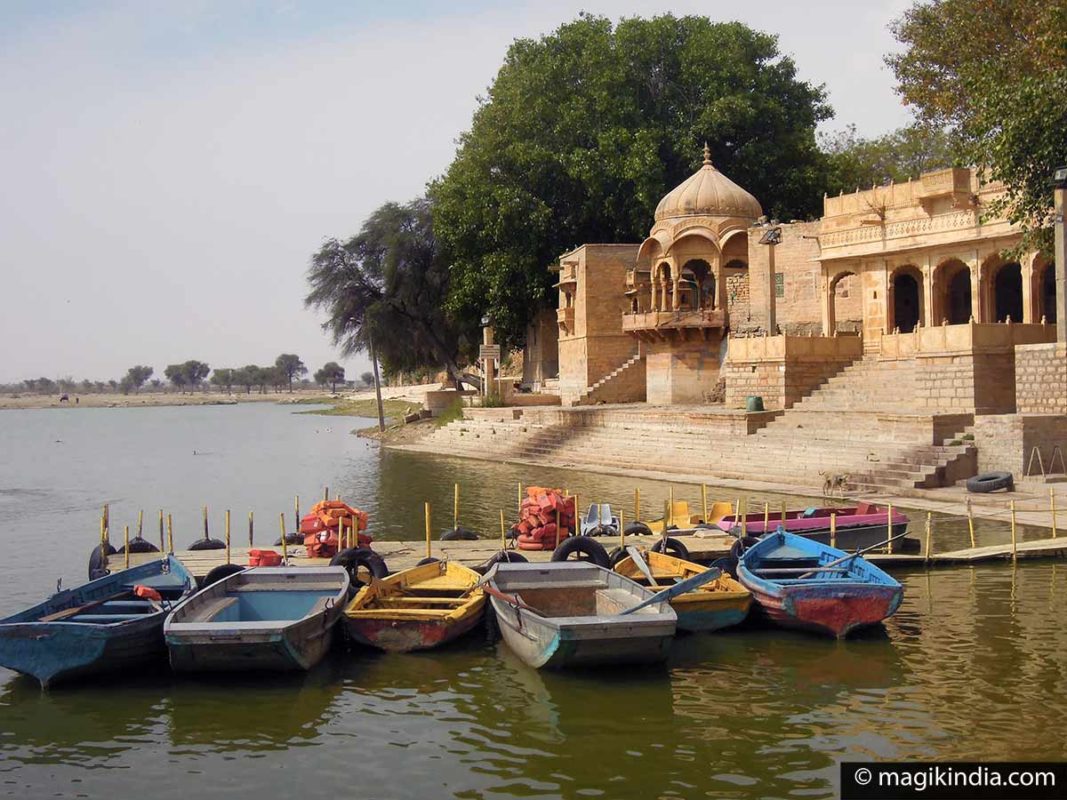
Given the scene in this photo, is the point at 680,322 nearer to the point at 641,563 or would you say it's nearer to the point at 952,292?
the point at 952,292

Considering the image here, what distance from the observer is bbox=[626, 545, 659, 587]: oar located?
1287 centimetres

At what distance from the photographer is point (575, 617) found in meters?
11.5

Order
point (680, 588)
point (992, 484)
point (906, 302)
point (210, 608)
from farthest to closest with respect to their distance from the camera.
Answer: point (906, 302), point (992, 484), point (210, 608), point (680, 588)

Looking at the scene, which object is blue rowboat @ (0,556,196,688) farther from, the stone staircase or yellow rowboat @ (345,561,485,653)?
the stone staircase

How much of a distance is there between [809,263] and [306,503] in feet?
58.2

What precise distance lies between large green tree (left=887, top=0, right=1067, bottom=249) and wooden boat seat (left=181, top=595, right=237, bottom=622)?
1778 cm

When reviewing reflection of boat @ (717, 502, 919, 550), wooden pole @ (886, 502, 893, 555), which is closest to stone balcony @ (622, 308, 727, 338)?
reflection of boat @ (717, 502, 919, 550)

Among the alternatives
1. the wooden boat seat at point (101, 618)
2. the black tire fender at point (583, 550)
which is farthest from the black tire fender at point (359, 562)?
the wooden boat seat at point (101, 618)

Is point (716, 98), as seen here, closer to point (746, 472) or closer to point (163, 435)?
point (746, 472)

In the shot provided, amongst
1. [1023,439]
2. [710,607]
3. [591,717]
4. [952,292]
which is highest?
[952,292]

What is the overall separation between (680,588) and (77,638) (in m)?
5.88

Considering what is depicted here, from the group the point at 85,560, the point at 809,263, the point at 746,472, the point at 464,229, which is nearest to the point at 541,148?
the point at 464,229

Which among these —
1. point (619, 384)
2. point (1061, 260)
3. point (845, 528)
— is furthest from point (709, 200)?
point (845, 528)

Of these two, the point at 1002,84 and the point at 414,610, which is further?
the point at 1002,84
